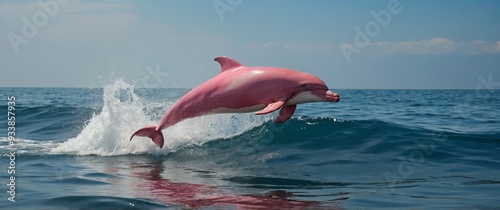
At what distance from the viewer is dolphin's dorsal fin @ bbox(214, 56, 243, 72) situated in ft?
29.2

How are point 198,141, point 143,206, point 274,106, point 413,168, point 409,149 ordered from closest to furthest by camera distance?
point 143,206 < point 274,106 < point 413,168 < point 409,149 < point 198,141

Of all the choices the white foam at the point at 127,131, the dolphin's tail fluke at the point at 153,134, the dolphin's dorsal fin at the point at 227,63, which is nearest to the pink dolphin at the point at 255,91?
the dolphin's dorsal fin at the point at 227,63

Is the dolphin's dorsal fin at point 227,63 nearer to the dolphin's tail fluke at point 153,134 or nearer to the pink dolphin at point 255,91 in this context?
the pink dolphin at point 255,91

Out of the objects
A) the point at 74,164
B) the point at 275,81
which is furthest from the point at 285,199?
the point at 74,164

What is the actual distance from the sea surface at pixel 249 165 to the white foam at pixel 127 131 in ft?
0.09

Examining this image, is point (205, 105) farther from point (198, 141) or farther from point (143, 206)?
point (198, 141)

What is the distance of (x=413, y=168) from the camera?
11242 millimetres

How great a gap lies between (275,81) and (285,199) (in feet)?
5.36

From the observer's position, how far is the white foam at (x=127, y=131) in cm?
1357

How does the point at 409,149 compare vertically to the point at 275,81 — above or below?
below

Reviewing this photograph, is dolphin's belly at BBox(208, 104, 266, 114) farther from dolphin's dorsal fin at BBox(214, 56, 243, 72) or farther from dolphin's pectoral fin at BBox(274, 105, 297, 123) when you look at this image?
dolphin's dorsal fin at BBox(214, 56, 243, 72)

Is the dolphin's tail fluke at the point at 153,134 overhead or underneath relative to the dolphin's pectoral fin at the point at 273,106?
underneath

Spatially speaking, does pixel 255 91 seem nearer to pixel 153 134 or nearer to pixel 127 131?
pixel 153 134

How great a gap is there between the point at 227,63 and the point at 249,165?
360 cm
